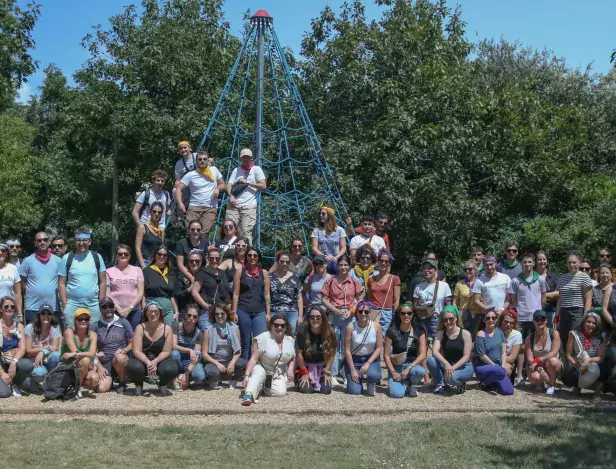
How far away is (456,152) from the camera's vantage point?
17812 millimetres

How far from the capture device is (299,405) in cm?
821

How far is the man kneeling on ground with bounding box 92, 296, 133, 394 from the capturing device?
340 inches

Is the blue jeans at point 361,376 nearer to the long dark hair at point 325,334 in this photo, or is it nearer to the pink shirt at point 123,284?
the long dark hair at point 325,334

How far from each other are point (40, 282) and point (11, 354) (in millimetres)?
917

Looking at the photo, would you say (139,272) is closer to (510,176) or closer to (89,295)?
(89,295)

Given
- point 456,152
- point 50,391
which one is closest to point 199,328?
point 50,391

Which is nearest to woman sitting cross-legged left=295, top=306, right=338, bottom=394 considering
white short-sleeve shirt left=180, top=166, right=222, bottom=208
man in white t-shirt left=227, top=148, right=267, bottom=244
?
man in white t-shirt left=227, top=148, right=267, bottom=244

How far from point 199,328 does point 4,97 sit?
11778 millimetres

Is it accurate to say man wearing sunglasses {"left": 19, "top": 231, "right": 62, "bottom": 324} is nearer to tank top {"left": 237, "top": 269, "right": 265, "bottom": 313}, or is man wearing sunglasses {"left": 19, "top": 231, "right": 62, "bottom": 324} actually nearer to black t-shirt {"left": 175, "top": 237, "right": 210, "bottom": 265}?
black t-shirt {"left": 175, "top": 237, "right": 210, "bottom": 265}

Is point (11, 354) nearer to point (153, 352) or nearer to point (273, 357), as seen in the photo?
point (153, 352)

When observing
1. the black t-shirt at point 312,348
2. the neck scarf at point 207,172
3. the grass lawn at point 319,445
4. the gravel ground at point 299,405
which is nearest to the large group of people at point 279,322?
the black t-shirt at point 312,348

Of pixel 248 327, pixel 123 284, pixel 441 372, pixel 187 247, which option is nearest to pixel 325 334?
pixel 248 327

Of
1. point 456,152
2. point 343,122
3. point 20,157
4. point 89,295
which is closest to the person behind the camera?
point 89,295

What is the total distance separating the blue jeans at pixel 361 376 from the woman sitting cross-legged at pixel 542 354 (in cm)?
184
